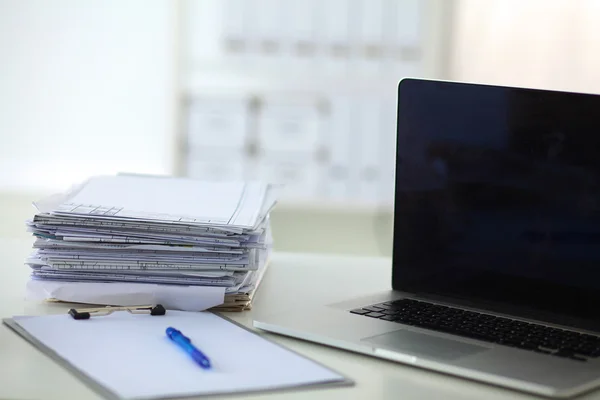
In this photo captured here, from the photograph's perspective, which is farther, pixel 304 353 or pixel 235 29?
pixel 235 29

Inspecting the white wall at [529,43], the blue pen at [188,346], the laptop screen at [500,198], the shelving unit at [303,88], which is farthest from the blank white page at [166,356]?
the white wall at [529,43]

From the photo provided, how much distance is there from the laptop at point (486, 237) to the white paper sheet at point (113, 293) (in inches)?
5.5

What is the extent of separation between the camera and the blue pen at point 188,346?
2.87ft

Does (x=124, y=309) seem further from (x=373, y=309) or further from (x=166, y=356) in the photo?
(x=373, y=309)

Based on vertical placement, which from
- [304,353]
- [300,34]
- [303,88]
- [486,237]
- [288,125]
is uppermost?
[300,34]

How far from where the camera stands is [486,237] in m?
1.12

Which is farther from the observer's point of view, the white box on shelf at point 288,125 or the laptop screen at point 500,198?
the white box on shelf at point 288,125

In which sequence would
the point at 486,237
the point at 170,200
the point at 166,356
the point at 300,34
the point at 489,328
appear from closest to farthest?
the point at 166,356 < the point at 489,328 < the point at 486,237 < the point at 170,200 < the point at 300,34

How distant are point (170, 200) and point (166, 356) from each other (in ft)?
1.25

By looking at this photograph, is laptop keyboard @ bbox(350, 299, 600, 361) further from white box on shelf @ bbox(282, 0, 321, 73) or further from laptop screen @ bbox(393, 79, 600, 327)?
white box on shelf @ bbox(282, 0, 321, 73)

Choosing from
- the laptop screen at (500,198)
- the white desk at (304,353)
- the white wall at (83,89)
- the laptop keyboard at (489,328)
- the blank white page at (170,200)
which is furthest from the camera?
the white wall at (83,89)

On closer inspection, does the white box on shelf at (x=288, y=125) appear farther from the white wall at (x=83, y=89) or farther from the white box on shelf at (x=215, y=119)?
the white wall at (x=83, y=89)

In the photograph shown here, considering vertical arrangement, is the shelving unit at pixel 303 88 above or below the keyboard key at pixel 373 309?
above

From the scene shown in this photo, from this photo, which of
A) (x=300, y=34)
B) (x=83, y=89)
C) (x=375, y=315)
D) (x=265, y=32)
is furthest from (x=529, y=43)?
(x=375, y=315)
